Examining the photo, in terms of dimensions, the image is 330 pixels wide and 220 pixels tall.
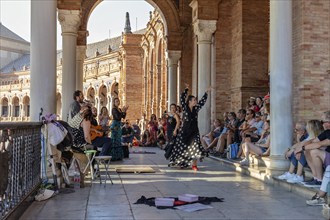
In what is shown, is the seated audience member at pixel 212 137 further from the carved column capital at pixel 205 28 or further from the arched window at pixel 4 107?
the arched window at pixel 4 107

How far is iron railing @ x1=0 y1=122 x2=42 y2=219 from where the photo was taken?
4.95 meters

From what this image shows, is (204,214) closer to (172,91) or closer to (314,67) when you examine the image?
(314,67)

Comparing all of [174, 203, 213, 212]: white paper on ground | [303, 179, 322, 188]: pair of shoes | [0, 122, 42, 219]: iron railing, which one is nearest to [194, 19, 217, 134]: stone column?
[303, 179, 322, 188]: pair of shoes

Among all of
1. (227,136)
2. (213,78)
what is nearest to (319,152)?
(227,136)

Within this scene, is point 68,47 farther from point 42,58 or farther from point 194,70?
point 42,58

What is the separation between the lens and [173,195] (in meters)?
7.12

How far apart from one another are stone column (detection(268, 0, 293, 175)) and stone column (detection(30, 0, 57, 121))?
4036mm

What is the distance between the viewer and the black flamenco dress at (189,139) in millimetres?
10414

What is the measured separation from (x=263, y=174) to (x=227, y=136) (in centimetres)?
373

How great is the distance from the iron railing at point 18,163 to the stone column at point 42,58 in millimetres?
1014

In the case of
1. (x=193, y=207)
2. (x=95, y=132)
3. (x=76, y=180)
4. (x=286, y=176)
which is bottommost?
(x=193, y=207)

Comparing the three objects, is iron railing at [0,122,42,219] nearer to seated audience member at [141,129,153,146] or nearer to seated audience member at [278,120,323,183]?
seated audience member at [278,120,323,183]

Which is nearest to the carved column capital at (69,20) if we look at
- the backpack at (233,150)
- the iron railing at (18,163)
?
the backpack at (233,150)

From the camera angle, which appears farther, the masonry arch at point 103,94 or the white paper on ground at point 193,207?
the masonry arch at point 103,94
